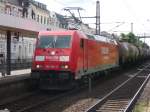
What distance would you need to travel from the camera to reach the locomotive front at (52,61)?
67.0ft

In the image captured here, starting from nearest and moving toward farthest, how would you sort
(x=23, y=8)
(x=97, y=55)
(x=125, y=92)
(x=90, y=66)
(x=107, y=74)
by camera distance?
(x=125, y=92), (x=90, y=66), (x=97, y=55), (x=107, y=74), (x=23, y=8)

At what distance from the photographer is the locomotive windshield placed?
69.1 ft

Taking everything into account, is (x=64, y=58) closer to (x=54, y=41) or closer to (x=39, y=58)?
(x=54, y=41)

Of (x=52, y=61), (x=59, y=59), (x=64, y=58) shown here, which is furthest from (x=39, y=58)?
(x=64, y=58)

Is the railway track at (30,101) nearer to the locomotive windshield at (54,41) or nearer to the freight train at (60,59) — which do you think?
the freight train at (60,59)

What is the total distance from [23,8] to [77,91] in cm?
4847

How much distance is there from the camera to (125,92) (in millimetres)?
22094

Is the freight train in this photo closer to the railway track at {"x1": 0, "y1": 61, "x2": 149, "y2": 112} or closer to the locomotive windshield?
the locomotive windshield

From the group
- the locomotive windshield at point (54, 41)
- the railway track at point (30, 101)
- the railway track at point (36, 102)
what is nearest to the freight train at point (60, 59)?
the locomotive windshield at point (54, 41)

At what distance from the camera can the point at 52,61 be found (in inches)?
817

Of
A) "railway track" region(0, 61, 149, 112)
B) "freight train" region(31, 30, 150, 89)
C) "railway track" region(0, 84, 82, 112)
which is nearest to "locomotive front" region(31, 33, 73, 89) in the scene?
"freight train" region(31, 30, 150, 89)

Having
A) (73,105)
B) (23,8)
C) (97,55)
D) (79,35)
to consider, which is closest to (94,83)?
(97,55)

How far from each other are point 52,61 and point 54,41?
42.3 inches

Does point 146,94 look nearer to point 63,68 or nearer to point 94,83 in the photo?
point 63,68
